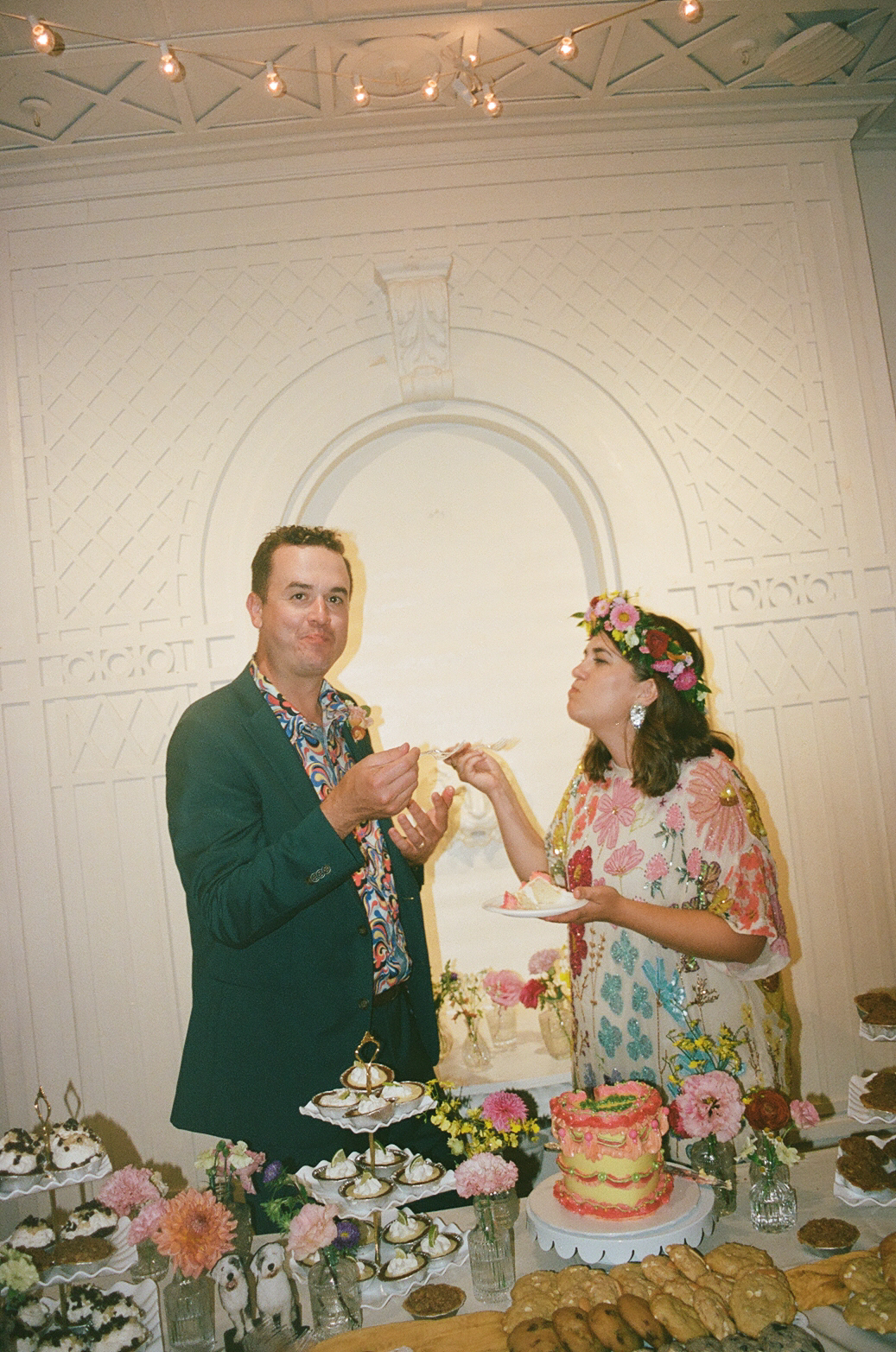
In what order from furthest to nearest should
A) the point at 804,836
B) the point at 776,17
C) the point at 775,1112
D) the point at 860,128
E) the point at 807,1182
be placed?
1. the point at 860,128
2. the point at 804,836
3. the point at 776,17
4. the point at 807,1182
5. the point at 775,1112

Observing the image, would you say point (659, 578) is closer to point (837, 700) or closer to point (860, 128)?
point (837, 700)

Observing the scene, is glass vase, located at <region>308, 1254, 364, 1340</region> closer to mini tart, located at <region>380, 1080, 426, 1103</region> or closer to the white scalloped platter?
mini tart, located at <region>380, 1080, 426, 1103</region>

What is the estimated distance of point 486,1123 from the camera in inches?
72.9

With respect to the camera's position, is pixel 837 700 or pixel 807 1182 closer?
pixel 807 1182

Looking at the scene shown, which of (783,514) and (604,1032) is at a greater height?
(783,514)

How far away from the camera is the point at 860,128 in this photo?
4316 millimetres

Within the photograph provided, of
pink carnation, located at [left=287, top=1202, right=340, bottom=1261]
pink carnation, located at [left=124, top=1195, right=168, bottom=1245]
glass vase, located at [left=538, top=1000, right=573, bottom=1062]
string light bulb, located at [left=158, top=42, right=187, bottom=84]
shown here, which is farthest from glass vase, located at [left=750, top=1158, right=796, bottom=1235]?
string light bulb, located at [left=158, top=42, right=187, bottom=84]

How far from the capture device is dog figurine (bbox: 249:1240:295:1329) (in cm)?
159

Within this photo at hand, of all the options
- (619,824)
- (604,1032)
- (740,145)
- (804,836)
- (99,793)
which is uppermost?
(740,145)

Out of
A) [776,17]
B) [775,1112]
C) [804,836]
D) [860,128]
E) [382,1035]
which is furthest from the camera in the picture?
[860,128]

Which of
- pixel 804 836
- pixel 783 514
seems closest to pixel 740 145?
pixel 783 514

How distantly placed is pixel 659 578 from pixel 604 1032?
6.70ft

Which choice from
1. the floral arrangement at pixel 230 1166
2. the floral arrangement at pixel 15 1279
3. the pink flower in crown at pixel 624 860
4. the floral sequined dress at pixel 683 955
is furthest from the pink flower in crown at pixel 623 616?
the floral arrangement at pixel 15 1279

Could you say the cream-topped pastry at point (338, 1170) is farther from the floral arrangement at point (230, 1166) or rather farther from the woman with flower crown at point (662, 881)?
the woman with flower crown at point (662, 881)
